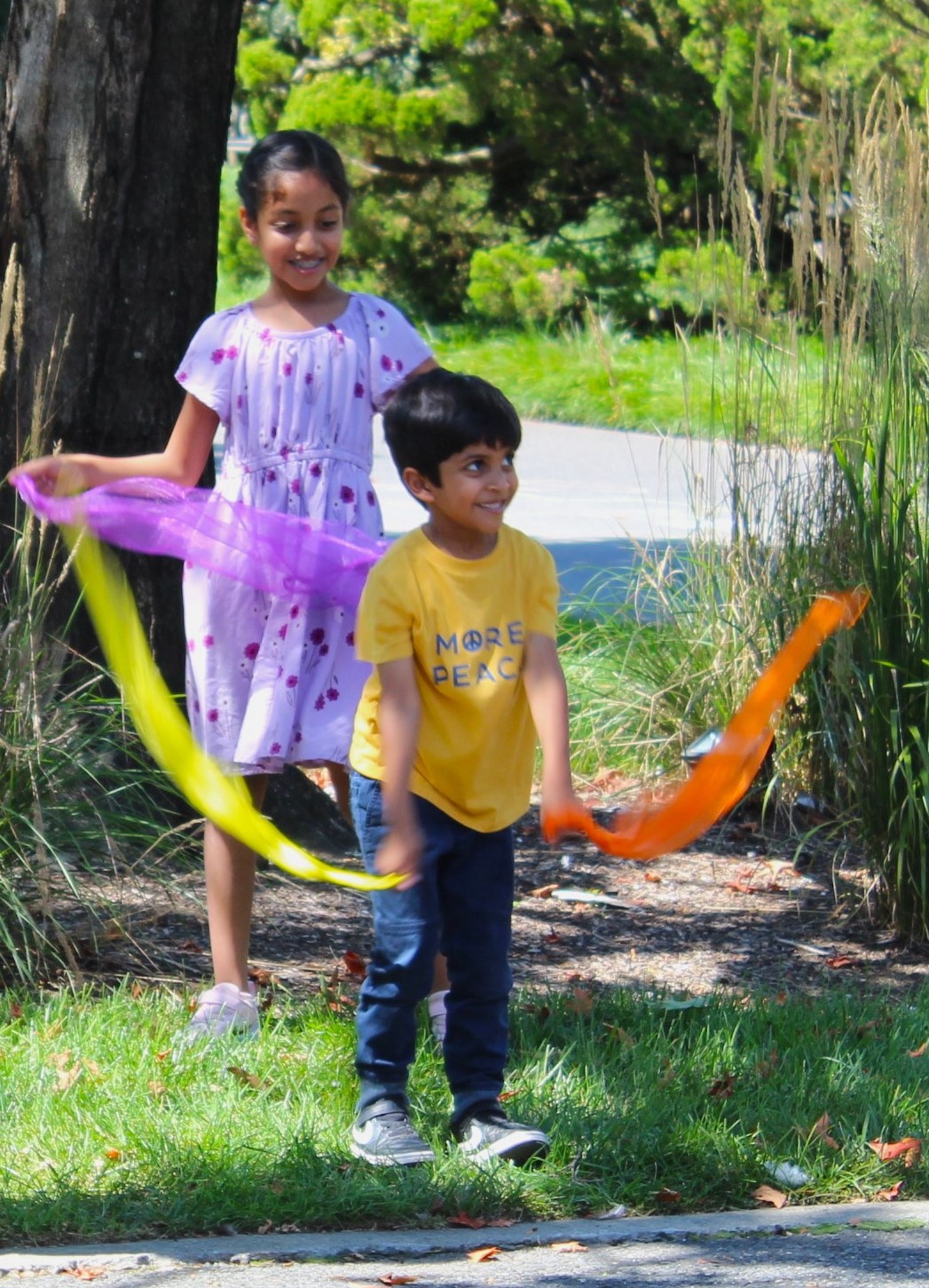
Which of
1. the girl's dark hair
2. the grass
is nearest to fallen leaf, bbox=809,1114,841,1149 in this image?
the grass

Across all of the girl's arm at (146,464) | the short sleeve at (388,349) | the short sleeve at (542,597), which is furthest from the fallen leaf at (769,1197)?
the girl's arm at (146,464)

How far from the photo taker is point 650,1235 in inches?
136

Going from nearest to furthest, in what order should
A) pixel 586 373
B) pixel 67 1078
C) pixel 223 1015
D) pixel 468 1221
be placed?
pixel 468 1221 → pixel 67 1078 → pixel 223 1015 → pixel 586 373

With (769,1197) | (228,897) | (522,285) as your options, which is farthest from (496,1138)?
(522,285)

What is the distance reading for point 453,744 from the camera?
357 centimetres

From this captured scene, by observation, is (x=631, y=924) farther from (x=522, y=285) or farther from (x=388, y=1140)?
(x=522, y=285)

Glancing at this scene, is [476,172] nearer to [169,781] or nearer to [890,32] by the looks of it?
[890,32]

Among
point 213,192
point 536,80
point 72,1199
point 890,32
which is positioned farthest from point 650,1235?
point 536,80

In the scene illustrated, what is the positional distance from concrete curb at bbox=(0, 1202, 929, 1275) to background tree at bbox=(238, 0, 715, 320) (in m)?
16.2

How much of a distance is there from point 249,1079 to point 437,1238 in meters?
0.75

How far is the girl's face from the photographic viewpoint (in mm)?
4168

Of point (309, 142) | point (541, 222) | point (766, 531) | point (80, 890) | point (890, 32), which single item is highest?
point (890, 32)

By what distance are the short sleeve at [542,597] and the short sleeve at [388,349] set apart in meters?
0.75

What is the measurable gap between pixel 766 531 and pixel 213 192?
227cm
